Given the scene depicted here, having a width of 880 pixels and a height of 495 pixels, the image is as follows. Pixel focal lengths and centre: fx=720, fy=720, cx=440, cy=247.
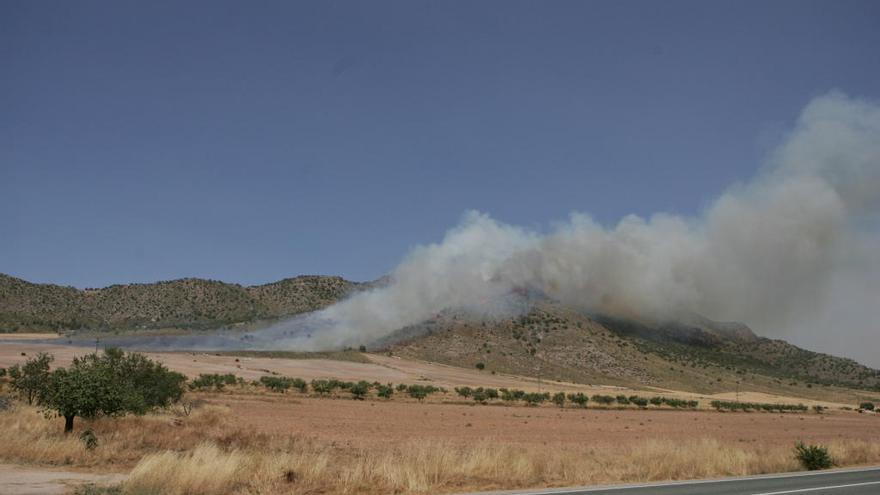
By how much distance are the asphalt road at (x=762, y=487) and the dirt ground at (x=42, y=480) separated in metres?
11.6

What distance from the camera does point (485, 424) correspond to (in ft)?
181

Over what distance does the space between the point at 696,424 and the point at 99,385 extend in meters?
53.4

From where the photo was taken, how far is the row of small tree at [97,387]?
101 feet

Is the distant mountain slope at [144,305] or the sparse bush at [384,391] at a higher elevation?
the distant mountain slope at [144,305]

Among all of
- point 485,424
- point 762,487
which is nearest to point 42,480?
point 762,487

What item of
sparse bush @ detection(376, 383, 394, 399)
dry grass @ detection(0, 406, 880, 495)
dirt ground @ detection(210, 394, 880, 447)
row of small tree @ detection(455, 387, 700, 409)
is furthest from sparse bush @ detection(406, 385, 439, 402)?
dry grass @ detection(0, 406, 880, 495)

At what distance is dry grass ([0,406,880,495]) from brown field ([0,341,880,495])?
50 mm

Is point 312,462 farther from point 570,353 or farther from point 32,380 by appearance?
point 570,353

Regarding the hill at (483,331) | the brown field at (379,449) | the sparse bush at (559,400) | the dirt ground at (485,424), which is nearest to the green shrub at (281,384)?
the dirt ground at (485,424)

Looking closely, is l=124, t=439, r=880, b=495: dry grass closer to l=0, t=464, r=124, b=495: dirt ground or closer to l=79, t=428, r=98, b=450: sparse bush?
l=0, t=464, r=124, b=495: dirt ground

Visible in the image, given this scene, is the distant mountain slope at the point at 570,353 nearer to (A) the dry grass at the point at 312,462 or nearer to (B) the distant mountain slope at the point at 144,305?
(B) the distant mountain slope at the point at 144,305

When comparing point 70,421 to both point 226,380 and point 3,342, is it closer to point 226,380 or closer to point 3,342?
point 226,380

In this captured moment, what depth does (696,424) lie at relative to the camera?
6688cm

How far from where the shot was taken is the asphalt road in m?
19.5
